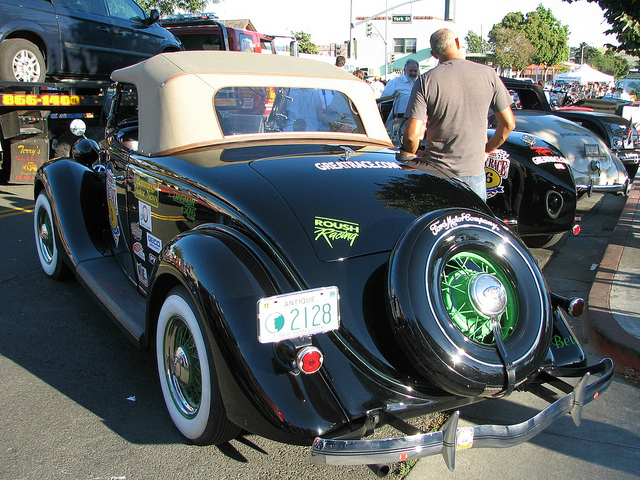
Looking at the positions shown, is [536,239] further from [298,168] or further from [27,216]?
[27,216]

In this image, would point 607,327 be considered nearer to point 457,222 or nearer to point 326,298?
point 457,222

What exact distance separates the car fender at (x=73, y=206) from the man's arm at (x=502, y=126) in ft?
9.89

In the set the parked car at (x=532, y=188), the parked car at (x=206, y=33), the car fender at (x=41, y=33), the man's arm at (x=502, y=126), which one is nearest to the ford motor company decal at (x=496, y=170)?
the parked car at (x=532, y=188)

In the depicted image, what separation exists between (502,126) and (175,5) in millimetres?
18019

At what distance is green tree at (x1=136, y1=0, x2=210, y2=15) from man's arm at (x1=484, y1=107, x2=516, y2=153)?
1757 centimetres

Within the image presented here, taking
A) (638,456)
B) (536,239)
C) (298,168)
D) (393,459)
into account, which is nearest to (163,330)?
(298,168)

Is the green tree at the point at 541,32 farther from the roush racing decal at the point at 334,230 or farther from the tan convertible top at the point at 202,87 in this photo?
the roush racing decal at the point at 334,230

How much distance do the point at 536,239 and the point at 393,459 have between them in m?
4.58

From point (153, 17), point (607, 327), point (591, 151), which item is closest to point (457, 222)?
point (607, 327)

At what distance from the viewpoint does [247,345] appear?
7.23ft

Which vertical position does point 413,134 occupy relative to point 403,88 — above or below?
below

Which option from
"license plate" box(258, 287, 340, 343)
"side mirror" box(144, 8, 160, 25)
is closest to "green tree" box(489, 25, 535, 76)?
"side mirror" box(144, 8, 160, 25)

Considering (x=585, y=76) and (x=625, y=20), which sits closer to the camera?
(x=625, y=20)

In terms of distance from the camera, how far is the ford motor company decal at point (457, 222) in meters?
2.35
